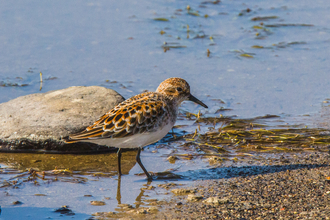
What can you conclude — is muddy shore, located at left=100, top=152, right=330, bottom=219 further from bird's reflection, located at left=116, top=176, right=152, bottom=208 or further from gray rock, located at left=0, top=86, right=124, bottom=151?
gray rock, located at left=0, top=86, right=124, bottom=151

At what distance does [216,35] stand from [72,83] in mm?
4562

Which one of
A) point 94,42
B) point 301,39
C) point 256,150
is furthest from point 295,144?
point 94,42

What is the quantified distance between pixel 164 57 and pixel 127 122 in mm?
5383

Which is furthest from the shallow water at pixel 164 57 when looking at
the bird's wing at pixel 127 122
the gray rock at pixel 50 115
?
the bird's wing at pixel 127 122

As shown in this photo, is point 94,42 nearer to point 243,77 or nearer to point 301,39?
point 243,77

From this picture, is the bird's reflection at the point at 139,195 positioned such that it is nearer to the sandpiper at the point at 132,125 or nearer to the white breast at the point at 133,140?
the sandpiper at the point at 132,125

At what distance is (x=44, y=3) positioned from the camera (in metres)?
14.5

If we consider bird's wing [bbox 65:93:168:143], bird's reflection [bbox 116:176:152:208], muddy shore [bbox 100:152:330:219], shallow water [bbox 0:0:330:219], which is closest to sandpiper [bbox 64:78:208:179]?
bird's wing [bbox 65:93:168:143]

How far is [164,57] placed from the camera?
1169 cm

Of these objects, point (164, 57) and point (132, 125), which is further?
point (164, 57)

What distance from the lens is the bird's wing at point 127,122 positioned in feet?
21.4

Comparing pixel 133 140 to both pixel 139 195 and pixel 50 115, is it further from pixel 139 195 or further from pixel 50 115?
pixel 50 115

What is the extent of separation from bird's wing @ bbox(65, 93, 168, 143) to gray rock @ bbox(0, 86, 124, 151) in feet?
3.75

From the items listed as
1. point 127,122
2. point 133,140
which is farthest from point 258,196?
point 127,122
